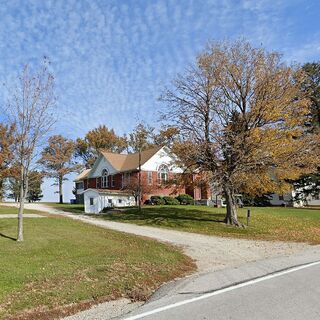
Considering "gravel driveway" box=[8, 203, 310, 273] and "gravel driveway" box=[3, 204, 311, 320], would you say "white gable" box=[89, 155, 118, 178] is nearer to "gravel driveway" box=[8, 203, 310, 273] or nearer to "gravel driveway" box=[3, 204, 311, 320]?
"gravel driveway" box=[3, 204, 311, 320]

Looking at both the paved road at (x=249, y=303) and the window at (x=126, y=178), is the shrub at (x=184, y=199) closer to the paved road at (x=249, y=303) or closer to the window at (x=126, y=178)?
the window at (x=126, y=178)

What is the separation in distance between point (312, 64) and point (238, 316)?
51.3 meters

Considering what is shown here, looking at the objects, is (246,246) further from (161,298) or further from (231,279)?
(161,298)

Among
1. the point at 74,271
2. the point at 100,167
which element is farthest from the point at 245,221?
the point at 100,167

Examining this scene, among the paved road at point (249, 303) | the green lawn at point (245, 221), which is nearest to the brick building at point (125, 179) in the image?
the green lawn at point (245, 221)

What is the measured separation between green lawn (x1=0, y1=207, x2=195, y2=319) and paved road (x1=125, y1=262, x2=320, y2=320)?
1344 mm

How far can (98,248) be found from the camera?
15.6 metres

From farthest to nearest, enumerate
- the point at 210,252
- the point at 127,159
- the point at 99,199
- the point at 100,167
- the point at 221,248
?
1. the point at 100,167
2. the point at 127,159
3. the point at 99,199
4. the point at 221,248
5. the point at 210,252

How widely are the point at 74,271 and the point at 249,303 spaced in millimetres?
4981

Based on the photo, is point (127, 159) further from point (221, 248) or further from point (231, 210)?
point (221, 248)

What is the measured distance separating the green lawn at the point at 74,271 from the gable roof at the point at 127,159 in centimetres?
3302

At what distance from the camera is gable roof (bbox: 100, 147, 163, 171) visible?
5119cm

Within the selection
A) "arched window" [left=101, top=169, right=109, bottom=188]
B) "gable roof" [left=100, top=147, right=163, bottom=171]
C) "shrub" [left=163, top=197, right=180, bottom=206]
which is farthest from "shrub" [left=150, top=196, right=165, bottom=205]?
"arched window" [left=101, top=169, right=109, bottom=188]

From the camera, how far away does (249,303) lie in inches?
310
